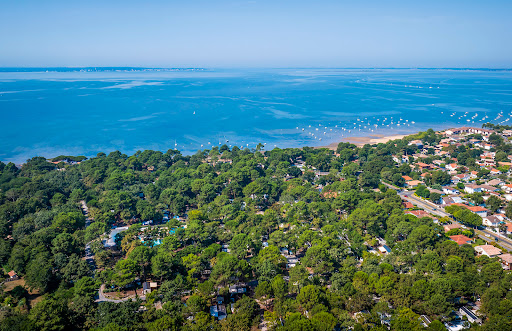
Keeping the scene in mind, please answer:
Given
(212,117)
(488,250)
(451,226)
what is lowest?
(451,226)

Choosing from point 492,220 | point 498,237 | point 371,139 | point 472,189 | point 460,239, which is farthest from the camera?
point 371,139

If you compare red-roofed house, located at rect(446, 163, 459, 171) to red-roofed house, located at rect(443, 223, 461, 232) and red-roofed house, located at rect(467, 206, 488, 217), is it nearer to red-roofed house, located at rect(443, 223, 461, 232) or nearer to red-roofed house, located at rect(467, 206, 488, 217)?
red-roofed house, located at rect(467, 206, 488, 217)

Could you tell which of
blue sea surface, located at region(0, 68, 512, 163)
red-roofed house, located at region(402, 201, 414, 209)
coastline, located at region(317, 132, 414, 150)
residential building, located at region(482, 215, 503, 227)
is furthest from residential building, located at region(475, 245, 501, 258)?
blue sea surface, located at region(0, 68, 512, 163)

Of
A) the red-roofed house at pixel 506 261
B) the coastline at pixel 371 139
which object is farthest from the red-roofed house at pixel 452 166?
the red-roofed house at pixel 506 261

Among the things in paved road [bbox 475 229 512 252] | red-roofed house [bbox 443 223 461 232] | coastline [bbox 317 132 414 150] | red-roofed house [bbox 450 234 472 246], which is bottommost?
paved road [bbox 475 229 512 252]

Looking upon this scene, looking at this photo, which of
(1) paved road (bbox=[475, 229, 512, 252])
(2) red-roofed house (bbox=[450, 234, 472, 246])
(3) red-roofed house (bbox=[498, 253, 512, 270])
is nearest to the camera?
(3) red-roofed house (bbox=[498, 253, 512, 270])

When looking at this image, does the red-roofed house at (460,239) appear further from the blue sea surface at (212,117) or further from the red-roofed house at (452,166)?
the blue sea surface at (212,117)

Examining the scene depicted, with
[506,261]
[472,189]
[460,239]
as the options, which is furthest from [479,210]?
[506,261]

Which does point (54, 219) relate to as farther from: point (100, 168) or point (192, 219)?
point (100, 168)

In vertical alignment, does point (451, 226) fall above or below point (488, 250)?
below

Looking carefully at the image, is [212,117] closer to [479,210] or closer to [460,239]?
[479,210]

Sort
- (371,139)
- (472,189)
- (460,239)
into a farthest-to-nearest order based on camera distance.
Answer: (371,139) < (472,189) < (460,239)

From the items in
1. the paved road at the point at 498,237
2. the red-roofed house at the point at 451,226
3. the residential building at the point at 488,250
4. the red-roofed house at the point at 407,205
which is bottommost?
the paved road at the point at 498,237
